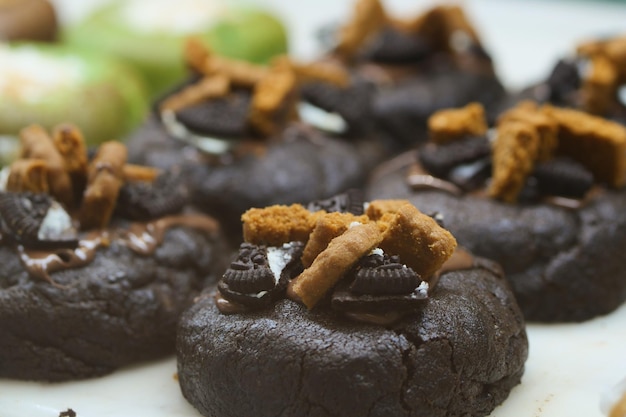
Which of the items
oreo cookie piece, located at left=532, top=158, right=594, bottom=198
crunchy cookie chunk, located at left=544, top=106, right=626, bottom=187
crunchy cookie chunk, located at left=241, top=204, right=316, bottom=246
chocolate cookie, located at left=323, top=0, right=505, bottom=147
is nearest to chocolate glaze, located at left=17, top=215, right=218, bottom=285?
crunchy cookie chunk, located at left=241, top=204, right=316, bottom=246

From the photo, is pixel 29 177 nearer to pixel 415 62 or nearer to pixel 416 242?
pixel 416 242

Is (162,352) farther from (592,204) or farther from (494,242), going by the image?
(592,204)

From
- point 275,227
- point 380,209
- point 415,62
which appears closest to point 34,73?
point 415,62

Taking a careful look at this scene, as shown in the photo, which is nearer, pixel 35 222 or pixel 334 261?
pixel 334 261

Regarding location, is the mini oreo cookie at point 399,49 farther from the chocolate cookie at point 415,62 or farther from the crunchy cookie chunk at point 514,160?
the crunchy cookie chunk at point 514,160

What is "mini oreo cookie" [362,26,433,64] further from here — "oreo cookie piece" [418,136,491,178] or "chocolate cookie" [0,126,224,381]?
"chocolate cookie" [0,126,224,381]

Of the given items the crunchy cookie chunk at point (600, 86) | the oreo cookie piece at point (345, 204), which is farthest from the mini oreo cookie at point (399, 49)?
the oreo cookie piece at point (345, 204)
